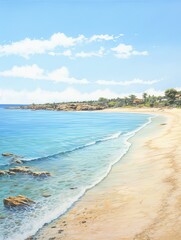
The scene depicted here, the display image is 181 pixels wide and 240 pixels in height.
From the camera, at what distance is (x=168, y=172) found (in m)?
22.2

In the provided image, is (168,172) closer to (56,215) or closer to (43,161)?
(56,215)

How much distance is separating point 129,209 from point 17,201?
631 centimetres

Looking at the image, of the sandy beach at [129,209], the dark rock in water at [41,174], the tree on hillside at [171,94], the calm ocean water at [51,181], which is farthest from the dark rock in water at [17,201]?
the tree on hillside at [171,94]

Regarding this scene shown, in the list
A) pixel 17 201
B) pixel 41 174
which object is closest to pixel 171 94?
pixel 41 174

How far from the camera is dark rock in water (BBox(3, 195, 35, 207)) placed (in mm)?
16938

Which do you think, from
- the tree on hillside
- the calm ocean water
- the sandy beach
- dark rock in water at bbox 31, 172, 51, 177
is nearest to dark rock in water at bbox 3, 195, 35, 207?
the calm ocean water

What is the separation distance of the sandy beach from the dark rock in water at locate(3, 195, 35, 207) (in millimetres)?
2698

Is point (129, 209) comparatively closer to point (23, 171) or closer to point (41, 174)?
point (41, 174)

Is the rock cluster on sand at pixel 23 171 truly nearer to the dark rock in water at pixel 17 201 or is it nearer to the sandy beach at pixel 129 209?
the sandy beach at pixel 129 209

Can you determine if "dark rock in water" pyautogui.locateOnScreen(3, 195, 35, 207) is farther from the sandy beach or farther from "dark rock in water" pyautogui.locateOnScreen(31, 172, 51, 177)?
"dark rock in water" pyautogui.locateOnScreen(31, 172, 51, 177)

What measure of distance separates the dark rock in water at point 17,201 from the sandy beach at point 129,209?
2.70 metres

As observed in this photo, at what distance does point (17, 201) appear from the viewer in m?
17.1

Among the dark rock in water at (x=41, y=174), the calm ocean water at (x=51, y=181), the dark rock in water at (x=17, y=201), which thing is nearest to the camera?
the calm ocean water at (x=51, y=181)

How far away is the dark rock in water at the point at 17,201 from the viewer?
1694 cm
